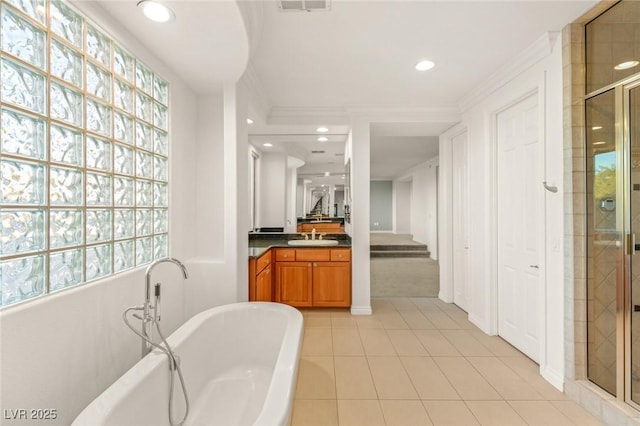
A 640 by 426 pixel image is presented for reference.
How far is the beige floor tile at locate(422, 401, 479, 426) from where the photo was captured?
1690 mm

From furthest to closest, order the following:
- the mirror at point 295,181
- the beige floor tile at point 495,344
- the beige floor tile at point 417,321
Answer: the mirror at point 295,181 < the beige floor tile at point 417,321 < the beige floor tile at point 495,344

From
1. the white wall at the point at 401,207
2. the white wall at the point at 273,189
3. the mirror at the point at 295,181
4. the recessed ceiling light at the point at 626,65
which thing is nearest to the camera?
the recessed ceiling light at the point at 626,65

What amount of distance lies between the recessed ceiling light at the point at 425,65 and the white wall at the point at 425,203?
14.4 feet

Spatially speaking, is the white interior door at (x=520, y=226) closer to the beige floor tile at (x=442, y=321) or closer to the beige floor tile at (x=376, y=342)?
the beige floor tile at (x=442, y=321)

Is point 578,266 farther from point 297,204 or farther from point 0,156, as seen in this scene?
point 297,204

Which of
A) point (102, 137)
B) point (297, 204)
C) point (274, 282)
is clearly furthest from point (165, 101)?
point (297, 204)

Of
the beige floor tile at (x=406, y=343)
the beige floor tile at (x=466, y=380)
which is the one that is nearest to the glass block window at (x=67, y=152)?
the beige floor tile at (x=406, y=343)

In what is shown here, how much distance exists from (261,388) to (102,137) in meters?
1.73

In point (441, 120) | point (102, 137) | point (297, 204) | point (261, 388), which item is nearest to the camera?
point (102, 137)

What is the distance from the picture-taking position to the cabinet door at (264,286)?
295 centimetres

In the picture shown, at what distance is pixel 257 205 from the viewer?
421cm

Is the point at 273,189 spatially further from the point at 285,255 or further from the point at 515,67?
the point at 515,67

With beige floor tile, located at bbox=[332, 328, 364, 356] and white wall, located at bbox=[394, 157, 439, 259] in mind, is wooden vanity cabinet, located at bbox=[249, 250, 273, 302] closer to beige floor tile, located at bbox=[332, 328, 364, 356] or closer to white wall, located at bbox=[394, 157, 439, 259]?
beige floor tile, located at bbox=[332, 328, 364, 356]

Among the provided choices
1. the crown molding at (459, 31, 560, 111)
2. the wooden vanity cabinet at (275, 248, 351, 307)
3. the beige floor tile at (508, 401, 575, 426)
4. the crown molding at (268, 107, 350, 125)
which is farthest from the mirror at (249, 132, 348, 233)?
the beige floor tile at (508, 401, 575, 426)
